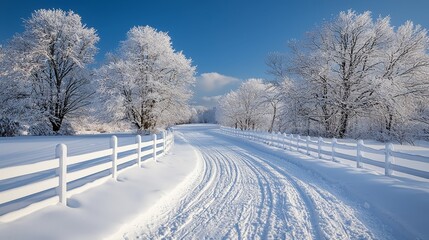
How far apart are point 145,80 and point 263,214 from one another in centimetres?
2181

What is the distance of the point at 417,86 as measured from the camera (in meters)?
18.9

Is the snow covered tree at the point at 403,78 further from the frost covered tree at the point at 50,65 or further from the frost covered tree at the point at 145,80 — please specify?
the frost covered tree at the point at 50,65

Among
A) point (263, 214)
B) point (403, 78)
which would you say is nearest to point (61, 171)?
point (263, 214)

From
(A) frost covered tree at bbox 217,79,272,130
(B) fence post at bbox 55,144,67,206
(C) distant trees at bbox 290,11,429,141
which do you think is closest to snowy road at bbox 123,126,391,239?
(B) fence post at bbox 55,144,67,206

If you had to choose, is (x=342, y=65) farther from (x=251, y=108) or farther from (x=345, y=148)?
(x=251, y=108)

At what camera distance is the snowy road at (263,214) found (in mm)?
3844

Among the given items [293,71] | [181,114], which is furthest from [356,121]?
[181,114]

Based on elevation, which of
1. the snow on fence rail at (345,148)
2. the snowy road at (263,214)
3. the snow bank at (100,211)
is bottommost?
the snowy road at (263,214)

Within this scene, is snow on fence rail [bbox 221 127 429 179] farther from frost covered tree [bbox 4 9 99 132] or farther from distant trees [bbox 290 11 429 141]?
frost covered tree [bbox 4 9 99 132]

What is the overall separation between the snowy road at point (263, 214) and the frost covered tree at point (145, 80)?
18.8m

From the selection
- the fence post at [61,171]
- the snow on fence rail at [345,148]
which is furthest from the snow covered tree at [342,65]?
the fence post at [61,171]

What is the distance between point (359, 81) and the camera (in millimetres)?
20531

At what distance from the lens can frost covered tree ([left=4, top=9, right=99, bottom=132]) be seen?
70.9ft

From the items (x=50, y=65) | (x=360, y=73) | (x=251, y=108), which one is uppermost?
(x=50, y=65)
